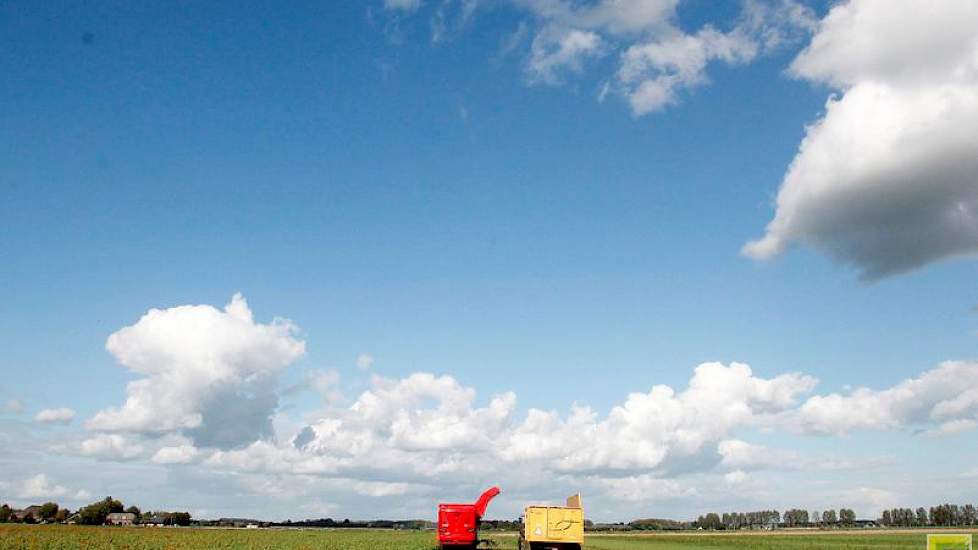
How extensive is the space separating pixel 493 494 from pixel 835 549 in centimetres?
3014

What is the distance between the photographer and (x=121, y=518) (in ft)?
525

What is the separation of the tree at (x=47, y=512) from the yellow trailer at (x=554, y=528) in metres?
152

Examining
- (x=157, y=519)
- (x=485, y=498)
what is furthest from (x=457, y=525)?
(x=157, y=519)

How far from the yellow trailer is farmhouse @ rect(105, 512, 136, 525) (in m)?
141

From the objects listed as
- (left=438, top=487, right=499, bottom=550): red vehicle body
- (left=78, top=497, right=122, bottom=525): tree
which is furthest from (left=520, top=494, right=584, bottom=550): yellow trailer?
(left=78, top=497, right=122, bottom=525): tree

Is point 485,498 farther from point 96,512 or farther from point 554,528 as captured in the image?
point 96,512

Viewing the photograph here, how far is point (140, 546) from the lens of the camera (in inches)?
1693

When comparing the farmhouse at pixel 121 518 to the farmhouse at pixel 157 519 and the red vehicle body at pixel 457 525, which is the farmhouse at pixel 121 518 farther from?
the red vehicle body at pixel 457 525

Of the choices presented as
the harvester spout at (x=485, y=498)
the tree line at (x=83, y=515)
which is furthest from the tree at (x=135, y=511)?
the harvester spout at (x=485, y=498)

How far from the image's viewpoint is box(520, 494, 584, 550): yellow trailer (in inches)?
1625

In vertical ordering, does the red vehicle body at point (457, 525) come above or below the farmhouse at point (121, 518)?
above

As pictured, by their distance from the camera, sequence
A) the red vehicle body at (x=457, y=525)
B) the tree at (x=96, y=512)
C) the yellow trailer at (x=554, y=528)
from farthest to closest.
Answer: the tree at (x=96, y=512) < the red vehicle body at (x=457, y=525) < the yellow trailer at (x=554, y=528)

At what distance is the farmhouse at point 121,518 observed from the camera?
513 feet

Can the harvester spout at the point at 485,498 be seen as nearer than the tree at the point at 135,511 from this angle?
Yes
